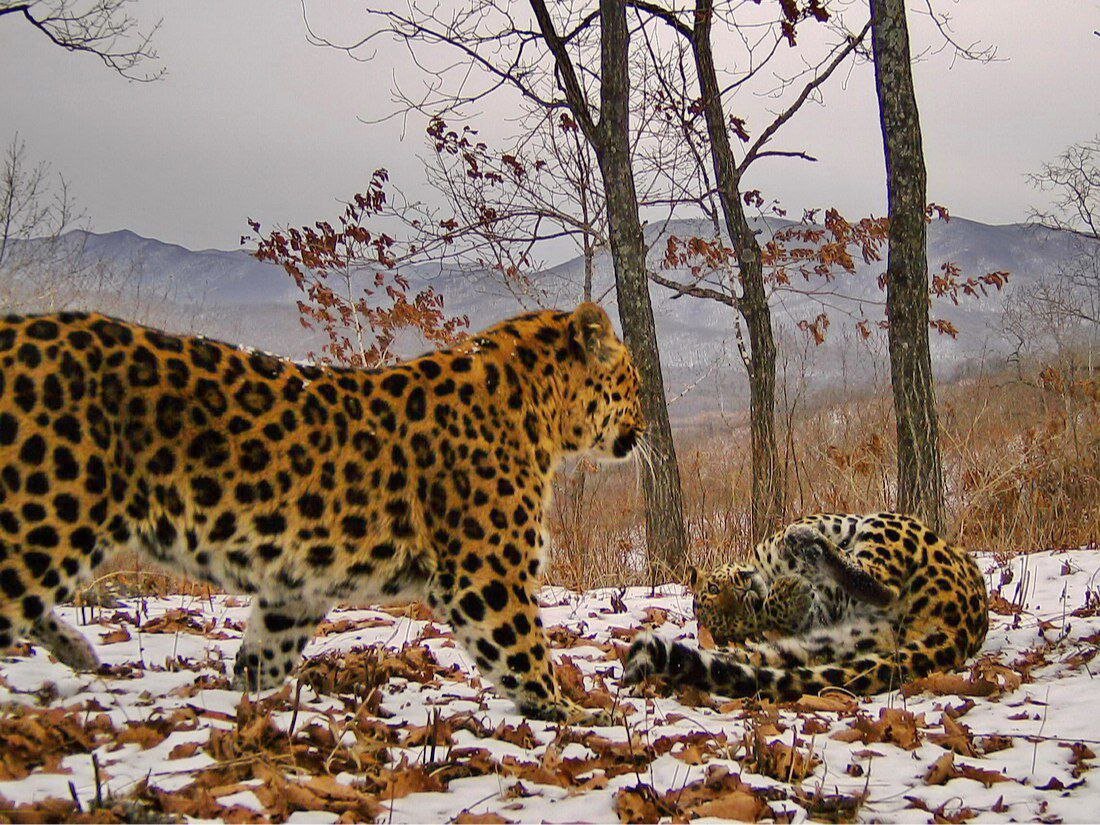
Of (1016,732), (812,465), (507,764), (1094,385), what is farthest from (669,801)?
(1094,385)

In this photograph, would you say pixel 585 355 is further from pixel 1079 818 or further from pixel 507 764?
pixel 1079 818

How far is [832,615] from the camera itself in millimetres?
6020

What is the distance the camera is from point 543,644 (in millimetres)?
4410

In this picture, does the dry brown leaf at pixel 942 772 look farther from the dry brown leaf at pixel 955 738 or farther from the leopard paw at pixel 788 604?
the leopard paw at pixel 788 604

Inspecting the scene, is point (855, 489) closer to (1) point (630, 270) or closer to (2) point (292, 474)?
(1) point (630, 270)

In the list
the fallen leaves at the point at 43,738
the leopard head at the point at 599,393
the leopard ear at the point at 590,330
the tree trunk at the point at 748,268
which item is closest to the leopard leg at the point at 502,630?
the leopard head at the point at 599,393

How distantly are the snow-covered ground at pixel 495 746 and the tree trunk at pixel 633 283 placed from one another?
4.46m

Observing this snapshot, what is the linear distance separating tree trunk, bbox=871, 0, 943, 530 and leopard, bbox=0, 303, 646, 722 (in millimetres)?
4482

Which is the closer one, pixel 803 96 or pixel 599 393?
pixel 599 393

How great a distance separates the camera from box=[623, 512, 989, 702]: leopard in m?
4.99

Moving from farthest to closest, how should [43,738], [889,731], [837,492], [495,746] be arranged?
[837,492], [889,731], [495,746], [43,738]

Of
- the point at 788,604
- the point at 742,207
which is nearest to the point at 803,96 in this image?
the point at 742,207

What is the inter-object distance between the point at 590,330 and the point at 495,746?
2.34m

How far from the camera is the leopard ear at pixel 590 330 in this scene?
5215mm
